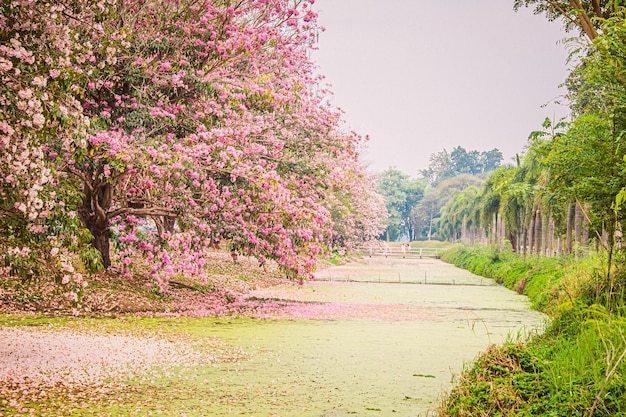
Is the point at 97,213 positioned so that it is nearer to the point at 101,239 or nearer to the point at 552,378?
the point at 101,239

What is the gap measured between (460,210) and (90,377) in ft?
156

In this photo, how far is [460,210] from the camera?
53594 millimetres

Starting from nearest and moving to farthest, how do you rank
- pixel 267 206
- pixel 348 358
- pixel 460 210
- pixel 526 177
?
1. pixel 348 358
2. pixel 267 206
3. pixel 526 177
4. pixel 460 210

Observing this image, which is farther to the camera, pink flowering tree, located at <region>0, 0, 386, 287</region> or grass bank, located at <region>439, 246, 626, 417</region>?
pink flowering tree, located at <region>0, 0, 386, 287</region>

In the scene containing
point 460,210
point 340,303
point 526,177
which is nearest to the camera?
point 340,303

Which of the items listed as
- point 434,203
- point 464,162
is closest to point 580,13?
point 434,203

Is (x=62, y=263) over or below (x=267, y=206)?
below

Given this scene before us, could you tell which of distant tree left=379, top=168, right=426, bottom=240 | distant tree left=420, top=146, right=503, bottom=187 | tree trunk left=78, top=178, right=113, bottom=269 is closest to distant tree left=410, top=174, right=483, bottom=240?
distant tree left=379, top=168, right=426, bottom=240

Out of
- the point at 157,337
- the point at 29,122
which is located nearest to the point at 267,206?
the point at 157,337

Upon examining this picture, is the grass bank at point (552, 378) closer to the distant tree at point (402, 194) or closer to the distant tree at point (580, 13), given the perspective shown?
the distant tree at point (580, 13)

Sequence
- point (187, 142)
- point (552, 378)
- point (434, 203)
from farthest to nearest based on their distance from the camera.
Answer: point (434, 203) → point (187, 142) → point (552, 378)

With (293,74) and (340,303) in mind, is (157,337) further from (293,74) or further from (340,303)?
(293,74)

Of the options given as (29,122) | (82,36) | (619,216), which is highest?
(82,36)

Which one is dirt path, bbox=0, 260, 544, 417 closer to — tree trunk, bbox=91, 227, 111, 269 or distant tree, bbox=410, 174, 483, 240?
tree trunk, bbox=91, 227, 111, 269
